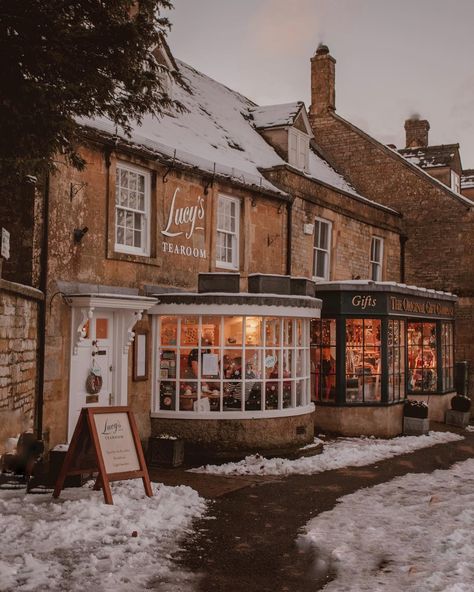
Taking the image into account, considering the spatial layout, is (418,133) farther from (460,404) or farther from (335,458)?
(335,458)

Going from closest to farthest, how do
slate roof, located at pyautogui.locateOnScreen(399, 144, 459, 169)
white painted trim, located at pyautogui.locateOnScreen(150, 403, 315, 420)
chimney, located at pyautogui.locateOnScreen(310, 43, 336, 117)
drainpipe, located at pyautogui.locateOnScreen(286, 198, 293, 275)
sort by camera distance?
white painted trim, located at pyautogui.locateOnScreen(150, 403, 315, 420), drainpipe, located at pyautogui.locateOnScreen(286, 198, 293, 275), chimney, located at pyautogui.locateOnScreen(310, 43, 336, 117), slate roof, located at pyautogui.locateOnScreen(399, 144, 459, 169)

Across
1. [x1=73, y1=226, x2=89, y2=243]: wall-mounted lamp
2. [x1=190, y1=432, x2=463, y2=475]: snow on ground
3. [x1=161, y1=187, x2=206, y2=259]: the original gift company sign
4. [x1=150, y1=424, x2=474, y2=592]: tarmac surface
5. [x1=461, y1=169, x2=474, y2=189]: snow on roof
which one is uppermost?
[x1=461, y1=169, x2=474, y2=189]: snow on roof

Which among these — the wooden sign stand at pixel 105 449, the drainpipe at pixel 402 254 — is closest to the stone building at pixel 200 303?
the wooden sign stand at pixel 105 449

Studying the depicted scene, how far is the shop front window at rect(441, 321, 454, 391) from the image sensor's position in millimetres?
21233

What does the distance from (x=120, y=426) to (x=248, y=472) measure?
3585 mm

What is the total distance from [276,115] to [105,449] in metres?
14.9

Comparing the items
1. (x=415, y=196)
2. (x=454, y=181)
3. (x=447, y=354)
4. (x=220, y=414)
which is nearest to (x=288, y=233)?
(x=220, y=414)

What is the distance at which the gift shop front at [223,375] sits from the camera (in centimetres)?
1348

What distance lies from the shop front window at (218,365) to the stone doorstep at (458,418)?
315 inches

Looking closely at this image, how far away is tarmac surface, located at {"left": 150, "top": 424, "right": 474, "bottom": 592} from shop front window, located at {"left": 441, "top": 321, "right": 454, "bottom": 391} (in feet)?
21.6

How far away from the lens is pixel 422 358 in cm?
2069

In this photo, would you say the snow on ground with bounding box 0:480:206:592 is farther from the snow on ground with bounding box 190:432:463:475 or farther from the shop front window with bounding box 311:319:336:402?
the shop front window with bounding box 311:319:336:402

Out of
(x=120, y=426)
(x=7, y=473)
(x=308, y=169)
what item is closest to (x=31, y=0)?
(x=120, y=426)

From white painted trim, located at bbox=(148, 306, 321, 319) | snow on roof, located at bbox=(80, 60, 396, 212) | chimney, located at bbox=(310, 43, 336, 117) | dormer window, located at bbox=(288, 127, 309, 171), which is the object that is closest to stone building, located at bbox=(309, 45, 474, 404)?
chimney, located at bbox=(310, 43, 336, 117)
